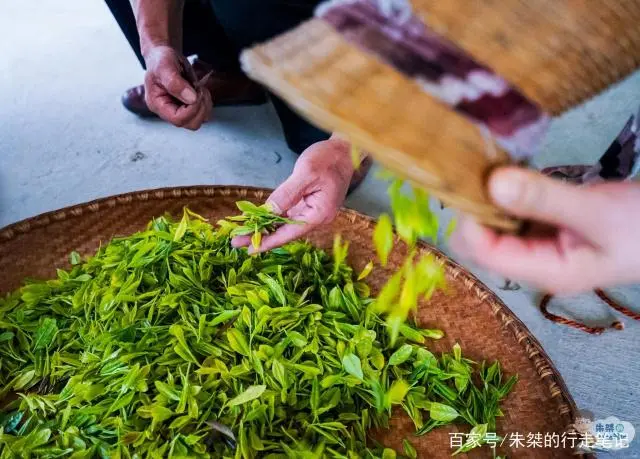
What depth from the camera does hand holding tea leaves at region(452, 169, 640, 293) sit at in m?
0.45

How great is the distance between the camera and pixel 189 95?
1209 millimetres

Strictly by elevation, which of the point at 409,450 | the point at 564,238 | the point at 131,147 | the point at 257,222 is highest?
the point at 564,238

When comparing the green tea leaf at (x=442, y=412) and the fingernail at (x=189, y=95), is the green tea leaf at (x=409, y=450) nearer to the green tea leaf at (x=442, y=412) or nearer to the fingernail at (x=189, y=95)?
the green tea leaf at (x=442, y=412)

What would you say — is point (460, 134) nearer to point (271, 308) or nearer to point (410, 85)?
point (410, 85)

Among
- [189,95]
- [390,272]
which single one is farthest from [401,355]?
[189,95]

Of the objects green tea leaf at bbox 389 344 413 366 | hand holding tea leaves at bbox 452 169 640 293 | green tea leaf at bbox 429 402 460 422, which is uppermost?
hand holding tea leaves at bbox 452 169 640 293

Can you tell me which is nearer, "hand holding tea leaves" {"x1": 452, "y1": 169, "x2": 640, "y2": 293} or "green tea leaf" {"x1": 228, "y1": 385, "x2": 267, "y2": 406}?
"hand holding tea leaves" {"x1": 452, "y1": 169, "x2": 640, "y2": 293}

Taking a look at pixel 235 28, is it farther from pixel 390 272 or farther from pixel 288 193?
pixel 390 272

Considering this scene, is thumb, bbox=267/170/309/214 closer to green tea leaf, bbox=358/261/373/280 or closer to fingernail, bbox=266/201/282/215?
fingernail, bbox=266/201/282/215

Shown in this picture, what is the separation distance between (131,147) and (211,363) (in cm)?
90

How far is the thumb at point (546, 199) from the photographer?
0.43 m

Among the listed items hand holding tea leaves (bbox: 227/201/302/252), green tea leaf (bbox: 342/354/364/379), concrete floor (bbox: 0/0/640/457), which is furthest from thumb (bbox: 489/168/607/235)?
concrete floor (bbox: 0/0/640/457)

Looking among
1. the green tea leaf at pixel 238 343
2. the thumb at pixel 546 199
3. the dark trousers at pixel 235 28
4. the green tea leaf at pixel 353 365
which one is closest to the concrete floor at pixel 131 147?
the dark trousers at pixel 235 28

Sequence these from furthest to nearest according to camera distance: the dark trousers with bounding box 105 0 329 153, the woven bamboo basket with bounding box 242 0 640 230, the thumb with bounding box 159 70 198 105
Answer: the dark trousers with bounding box 105 0 329 153 → the thumb with bounding box 159 70 198 105 → the woven bamboo basket with bounding box 242 0 640 230
